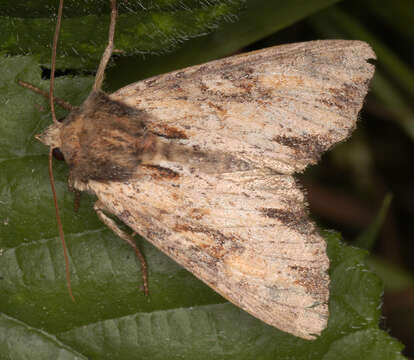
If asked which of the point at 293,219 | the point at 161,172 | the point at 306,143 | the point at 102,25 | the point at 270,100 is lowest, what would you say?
the point at 293,219

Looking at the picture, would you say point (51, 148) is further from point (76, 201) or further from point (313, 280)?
point (313, 280)

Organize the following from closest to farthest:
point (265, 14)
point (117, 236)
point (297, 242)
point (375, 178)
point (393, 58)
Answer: point (297, 242) → point (117, 236) → point (265, 14) → point (393, 58) → point (375, 178)

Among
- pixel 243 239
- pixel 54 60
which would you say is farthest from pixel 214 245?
pixel 54 60

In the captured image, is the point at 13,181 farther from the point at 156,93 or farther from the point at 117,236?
the point at 156,93

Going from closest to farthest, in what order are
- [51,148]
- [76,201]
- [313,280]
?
1. [313,280]
2. [51,148]
3. [76,201]

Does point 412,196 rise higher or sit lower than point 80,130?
lower

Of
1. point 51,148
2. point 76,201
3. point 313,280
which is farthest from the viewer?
point 76,201

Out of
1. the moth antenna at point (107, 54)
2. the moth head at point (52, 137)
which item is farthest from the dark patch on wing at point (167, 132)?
the moth head at point (52, 137)

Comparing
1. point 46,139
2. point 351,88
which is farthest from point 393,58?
point 46,139
